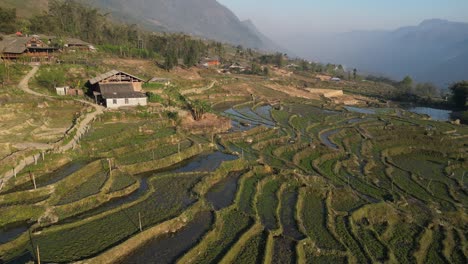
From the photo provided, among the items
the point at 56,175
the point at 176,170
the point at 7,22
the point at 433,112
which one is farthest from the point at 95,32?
the point at 433,112

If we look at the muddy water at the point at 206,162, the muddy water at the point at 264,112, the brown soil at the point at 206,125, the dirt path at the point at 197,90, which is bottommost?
the muddy water at the point at 206,162

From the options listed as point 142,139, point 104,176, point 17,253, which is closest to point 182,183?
point 104,176

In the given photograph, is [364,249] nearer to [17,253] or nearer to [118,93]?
[17,253]

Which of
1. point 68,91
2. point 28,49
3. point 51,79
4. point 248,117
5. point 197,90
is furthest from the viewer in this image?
point 197,90

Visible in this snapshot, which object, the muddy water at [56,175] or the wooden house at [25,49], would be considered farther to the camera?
the wooden house at [25,49]

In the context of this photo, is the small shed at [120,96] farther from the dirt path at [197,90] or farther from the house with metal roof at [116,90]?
the dirt path at [197,90]

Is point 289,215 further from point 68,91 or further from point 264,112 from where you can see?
point 68,91

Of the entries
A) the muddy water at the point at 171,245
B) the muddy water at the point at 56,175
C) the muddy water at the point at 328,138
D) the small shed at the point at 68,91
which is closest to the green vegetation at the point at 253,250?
the muddy water at the point at 171,245
